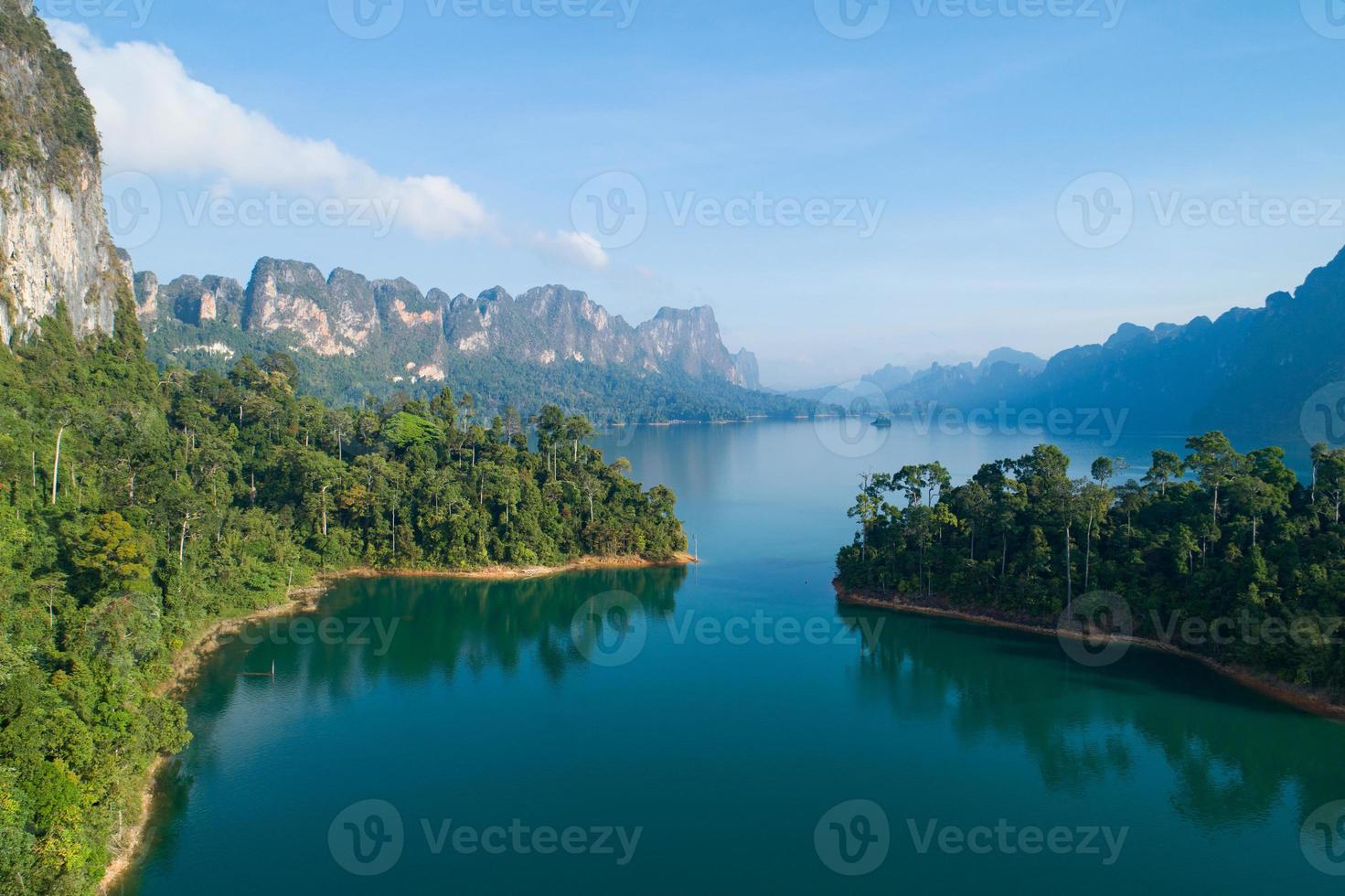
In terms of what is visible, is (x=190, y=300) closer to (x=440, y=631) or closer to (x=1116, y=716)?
(x=440, y=631)

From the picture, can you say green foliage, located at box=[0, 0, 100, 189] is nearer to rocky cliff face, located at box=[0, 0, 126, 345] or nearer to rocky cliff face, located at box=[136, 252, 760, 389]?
rocky cliff face, located at box=[0, 0, 126, 345]

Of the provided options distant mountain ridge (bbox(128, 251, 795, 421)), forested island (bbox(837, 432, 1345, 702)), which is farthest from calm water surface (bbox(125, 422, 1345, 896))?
distant mountain ridge (bbox(128, 251, 795, 421))

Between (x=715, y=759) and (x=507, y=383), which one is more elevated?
(x=507, y=383)

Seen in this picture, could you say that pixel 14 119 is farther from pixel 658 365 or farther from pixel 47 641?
pixel 658 365

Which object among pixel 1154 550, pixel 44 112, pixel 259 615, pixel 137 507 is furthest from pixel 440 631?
pixel 44 112

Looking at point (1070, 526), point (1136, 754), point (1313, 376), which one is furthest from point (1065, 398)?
point (1136, 754)
